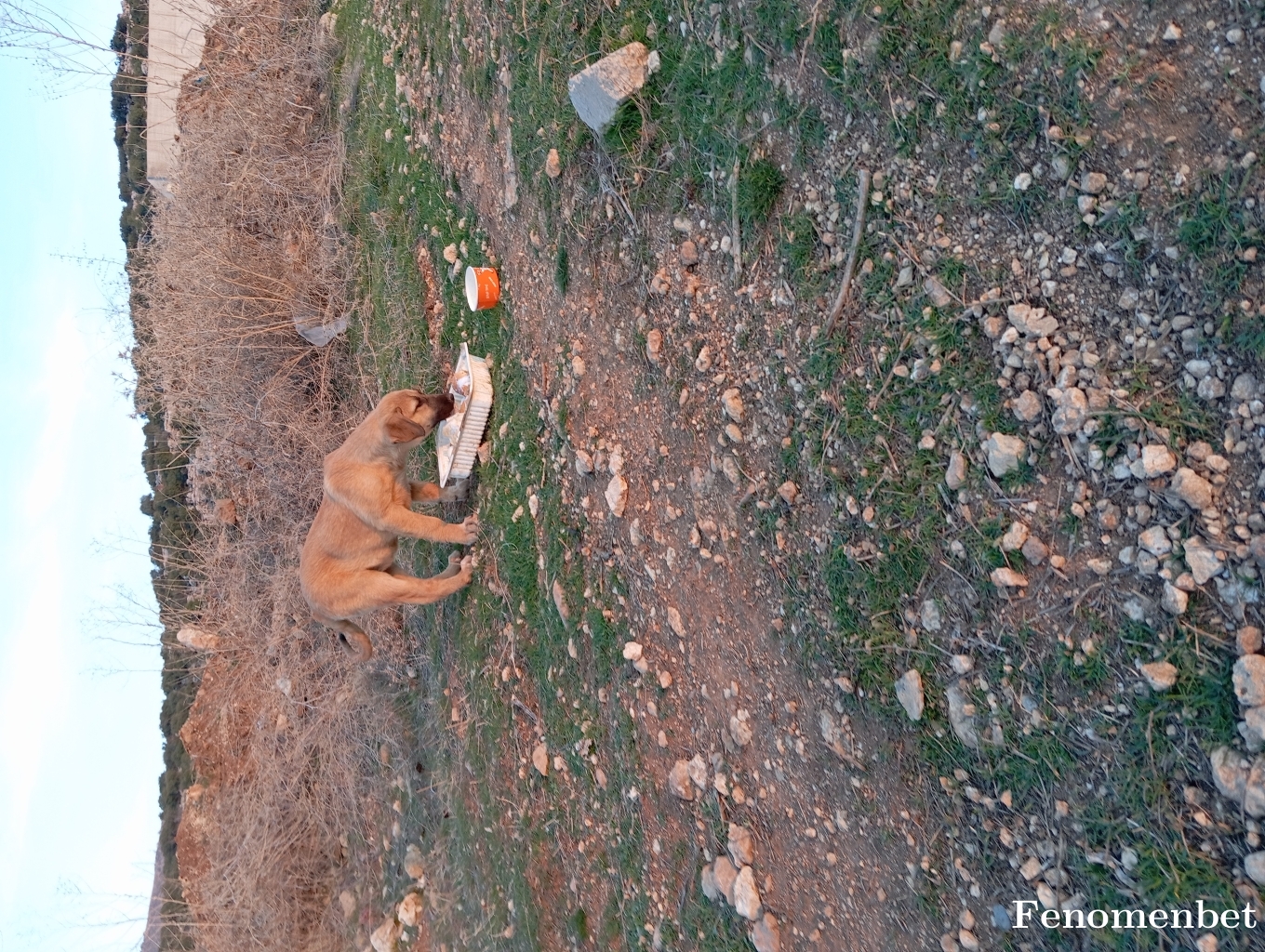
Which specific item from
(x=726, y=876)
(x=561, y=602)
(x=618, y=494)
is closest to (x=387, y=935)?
(x=561, y=602)

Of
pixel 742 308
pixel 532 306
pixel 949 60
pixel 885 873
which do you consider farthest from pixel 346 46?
pixel 885 873

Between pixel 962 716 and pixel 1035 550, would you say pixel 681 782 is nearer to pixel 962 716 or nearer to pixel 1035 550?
pixel 962 716

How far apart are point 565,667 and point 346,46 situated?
22.7ft

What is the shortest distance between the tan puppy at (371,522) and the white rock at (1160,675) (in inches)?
162

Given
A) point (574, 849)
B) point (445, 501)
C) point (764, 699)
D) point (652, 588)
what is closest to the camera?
point (764, 699)

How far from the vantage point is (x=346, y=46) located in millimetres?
8180

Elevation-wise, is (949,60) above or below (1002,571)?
above

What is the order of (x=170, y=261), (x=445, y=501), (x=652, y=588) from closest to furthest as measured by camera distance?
1. (x=652, y=588)
2. (x=445, y=501)
3. (x=170, y=261)

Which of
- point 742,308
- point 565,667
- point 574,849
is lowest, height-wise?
point 574,849

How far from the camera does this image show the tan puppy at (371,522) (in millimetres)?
5258

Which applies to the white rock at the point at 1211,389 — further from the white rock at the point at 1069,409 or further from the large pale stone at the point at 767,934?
the large pale stone at the point at 767,934

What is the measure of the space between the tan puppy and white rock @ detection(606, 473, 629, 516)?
56.8 inches

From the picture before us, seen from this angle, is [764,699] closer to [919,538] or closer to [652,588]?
[652,588]

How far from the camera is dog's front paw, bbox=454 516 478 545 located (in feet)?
18.4
